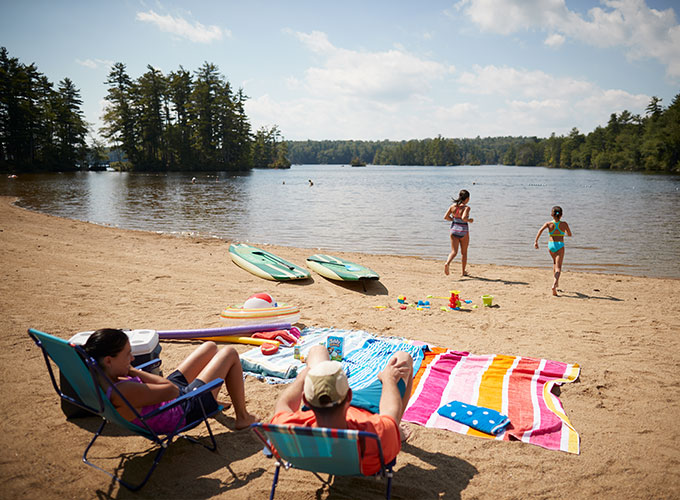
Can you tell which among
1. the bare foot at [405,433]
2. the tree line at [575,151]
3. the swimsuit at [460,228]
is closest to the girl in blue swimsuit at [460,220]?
the swimsuit at [460,228]

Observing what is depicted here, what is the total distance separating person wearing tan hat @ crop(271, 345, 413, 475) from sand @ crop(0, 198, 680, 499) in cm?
59

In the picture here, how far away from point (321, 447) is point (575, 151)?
12106cm

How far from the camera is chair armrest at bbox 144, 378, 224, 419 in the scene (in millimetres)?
2812

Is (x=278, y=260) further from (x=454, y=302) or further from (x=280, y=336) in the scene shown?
(x=280, y=336)

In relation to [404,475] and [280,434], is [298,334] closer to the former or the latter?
[404,475]

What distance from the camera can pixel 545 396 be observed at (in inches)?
166

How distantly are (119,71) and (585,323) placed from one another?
77152mm

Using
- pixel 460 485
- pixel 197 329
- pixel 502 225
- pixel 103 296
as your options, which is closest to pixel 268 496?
pixel 460 485

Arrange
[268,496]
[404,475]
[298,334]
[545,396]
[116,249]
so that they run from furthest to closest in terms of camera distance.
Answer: [116,249]
[298,334]
[545,396]
[404,475]
[268,496]

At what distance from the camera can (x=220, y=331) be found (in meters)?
5.71

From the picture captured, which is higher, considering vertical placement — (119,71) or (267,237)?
(119,71)

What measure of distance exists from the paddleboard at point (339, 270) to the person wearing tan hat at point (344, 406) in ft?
18.1

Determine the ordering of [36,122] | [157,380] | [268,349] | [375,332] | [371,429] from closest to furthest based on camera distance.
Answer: [371,429], [157,380], [268,349], [375,332], [36,122]

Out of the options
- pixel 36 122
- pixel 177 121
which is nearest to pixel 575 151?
A: pixel 177 121
